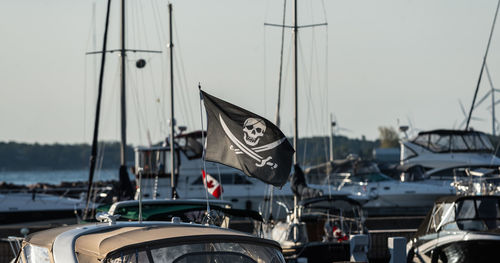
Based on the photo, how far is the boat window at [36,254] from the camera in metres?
8.71

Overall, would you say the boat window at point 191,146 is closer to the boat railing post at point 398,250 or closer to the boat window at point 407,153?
the boat window at point 407,153

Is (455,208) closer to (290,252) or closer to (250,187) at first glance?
(290,252)

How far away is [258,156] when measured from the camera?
495 inches

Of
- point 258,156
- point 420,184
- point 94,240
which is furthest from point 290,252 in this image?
point 420,184

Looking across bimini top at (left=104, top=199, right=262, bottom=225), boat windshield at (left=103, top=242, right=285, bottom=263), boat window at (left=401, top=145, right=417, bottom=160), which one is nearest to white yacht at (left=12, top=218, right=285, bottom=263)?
boat windshield at (left=103, top=242, right=285, bottom=263)

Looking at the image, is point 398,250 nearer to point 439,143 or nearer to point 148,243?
point 148,243

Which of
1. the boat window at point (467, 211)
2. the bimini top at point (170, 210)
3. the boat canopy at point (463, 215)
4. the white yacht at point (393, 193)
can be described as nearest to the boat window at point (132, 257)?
the bimini top at point (170, 210)

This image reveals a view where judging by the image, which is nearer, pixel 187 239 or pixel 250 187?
pixel 187 239

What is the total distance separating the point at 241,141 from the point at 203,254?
4610 millimetres

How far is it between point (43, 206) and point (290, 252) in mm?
19210

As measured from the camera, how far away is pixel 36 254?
8945 millimetres

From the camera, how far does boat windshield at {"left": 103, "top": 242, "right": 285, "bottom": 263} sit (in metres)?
7.57

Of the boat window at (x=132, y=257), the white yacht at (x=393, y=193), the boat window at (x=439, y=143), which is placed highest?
the boat window at (x=439, y=143)

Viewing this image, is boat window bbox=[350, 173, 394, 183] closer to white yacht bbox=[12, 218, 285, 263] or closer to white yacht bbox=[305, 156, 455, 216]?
white yacht bbox=[305, 156, 455, 216]
